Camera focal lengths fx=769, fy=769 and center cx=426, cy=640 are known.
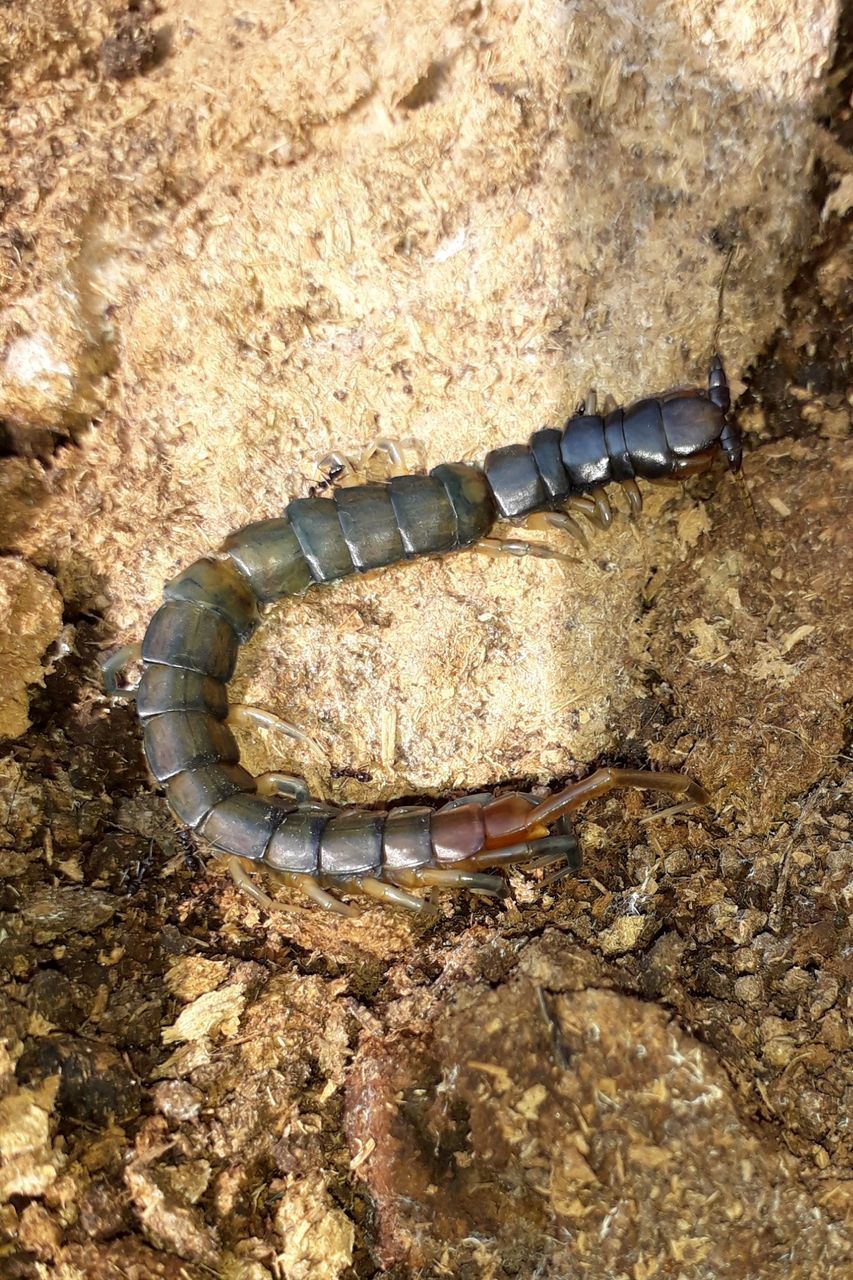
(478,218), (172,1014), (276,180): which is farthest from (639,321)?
(172,1014)

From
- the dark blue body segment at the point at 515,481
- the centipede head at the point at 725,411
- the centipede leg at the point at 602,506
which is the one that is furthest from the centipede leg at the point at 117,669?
the centipede head at the point at 725,411

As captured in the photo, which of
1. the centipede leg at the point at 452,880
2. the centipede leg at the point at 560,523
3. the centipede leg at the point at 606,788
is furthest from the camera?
the centipede leg at the point at 560,523

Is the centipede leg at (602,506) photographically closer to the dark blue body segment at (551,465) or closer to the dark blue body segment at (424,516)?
the dark blue body segment at (551,465)

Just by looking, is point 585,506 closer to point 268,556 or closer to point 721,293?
point 721,293

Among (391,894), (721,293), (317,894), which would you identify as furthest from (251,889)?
(721,293)

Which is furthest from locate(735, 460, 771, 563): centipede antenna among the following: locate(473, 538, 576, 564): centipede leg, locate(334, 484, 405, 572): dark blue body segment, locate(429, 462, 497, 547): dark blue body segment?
locate(334, 484, 405, 572): dark blue body segment

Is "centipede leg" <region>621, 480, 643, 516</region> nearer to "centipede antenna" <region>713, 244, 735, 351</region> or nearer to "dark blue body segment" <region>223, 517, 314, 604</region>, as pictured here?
"centipede antenna" <region>713, 244, 735, 351</region>

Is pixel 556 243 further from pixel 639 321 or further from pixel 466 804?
pixel 466 804
